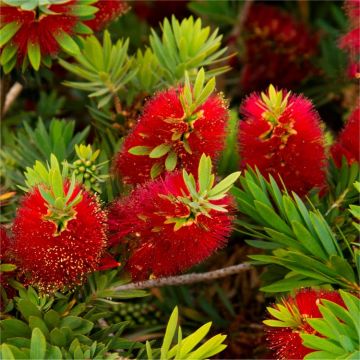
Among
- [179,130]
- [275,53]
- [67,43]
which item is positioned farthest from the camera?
[275,53]

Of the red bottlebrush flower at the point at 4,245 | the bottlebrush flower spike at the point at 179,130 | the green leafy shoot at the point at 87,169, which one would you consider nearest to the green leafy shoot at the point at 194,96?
the bottlebrush flower spike at the point at 179,130

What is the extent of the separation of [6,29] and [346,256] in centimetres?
44

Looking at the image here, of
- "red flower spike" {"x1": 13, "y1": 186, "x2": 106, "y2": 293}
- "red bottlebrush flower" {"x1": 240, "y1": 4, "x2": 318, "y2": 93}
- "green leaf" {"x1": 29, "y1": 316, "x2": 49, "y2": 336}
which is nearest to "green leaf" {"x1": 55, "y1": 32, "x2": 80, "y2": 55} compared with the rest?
"red flower spike" {"x1": 13, "y1": 186, "x2": 106, "y2": 293}

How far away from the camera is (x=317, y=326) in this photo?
2.08 feet

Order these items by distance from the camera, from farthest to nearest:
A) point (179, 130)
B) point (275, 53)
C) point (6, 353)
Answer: point (275, 53) < point (179, 130) < point (6, 353)

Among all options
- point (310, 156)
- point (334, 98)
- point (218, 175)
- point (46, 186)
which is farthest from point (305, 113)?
point (334, 98)

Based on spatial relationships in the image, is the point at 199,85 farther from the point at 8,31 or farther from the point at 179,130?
the point at 8,31

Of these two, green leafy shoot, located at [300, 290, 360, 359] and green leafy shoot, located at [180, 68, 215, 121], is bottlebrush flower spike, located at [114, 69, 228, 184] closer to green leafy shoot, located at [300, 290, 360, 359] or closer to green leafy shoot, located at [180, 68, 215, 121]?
green leafy shoot, located at [180, 68, 215, 121]

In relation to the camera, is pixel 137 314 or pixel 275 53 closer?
pixel 137 314

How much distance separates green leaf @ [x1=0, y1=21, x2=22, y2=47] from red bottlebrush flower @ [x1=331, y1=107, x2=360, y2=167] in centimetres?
38

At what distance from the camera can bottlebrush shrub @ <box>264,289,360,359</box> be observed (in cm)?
62

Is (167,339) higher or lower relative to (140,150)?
lower

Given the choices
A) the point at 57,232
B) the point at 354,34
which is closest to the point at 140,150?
the point at 57,232

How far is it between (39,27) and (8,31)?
3 centimetres
